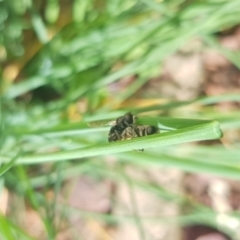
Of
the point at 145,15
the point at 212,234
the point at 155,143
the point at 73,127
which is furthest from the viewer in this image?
the point at 212,234

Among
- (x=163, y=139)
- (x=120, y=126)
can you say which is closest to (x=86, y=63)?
(x=120, y=126)

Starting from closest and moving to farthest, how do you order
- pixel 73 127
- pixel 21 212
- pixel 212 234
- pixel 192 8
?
pixel 73 127
pixel 192 8
pixel 21 212
pixel 212 234

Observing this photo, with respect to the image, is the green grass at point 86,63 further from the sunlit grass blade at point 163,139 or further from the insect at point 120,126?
the sunlit grass blade at point 163,139

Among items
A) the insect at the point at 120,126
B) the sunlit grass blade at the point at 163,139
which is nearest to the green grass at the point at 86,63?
the insect at the point at 120,126

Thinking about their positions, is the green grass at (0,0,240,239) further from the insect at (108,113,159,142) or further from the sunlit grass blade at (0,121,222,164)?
the sunlit grass blade at (0,121,222,164)

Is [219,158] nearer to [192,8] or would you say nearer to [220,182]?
[192,8]

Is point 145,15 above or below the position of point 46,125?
above

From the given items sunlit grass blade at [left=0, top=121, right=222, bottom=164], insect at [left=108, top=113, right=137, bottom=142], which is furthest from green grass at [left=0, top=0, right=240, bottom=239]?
sunlit grass blade at [left=0, top=121, right=222, bottom=164]

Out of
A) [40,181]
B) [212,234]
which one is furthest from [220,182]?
[40,181]
